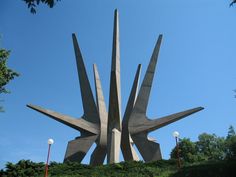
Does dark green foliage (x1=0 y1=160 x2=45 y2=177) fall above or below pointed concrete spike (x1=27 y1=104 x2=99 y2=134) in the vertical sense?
below

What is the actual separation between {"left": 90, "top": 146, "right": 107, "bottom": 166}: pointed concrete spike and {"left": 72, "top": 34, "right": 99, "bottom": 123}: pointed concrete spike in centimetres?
232

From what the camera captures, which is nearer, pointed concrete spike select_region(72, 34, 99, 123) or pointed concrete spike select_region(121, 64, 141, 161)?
pointed concrete spike select_region(121, 64, 141, 161)

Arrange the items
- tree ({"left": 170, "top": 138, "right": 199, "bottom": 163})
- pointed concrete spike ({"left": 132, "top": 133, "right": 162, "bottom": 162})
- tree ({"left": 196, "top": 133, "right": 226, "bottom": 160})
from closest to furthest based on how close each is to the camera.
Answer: pointed concrete spike ({"left": 132, "top": 133, "right": 162, "bottom": 162})
tree ({"left": 170, "top": 138, "right": 199, "bottom": 163})
tree ({"left": 196, "top": 133, "right": 226, "bottom": 160})

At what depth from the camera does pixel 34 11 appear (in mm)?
6496

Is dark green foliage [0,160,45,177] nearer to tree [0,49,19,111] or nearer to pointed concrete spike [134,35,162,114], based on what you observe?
tree [0,49,19,111]

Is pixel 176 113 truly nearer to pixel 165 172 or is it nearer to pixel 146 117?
pixel 146 117

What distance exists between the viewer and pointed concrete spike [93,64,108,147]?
26984 mm

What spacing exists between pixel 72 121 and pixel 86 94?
122 inches

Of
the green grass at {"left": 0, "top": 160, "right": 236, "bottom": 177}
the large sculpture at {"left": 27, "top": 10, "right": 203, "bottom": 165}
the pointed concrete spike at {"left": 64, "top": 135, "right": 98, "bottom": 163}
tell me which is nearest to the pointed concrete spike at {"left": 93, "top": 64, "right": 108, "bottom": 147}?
the large sculpture at {"left": 27, "top": 10, "right": 203, "bottom": 165}

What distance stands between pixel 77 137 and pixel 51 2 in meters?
22.0

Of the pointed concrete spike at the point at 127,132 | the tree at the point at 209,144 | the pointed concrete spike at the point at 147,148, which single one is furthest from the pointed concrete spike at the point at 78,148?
the tree at the point at 209,144

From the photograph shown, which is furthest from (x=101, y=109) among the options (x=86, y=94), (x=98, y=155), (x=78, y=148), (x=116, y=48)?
(x=116, y=48)

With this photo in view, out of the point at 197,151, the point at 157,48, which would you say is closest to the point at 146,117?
the point at 157,48

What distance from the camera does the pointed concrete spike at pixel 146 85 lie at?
1095 inches
